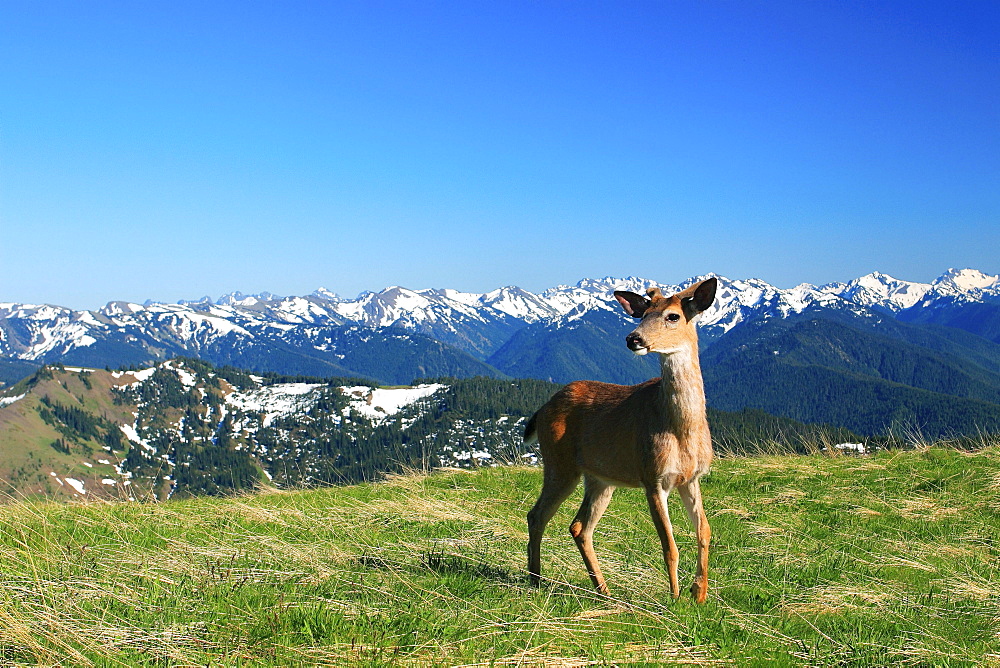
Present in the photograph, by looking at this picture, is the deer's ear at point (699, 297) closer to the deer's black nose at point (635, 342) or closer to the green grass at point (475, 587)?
the deer's black nose at point (635, 342)

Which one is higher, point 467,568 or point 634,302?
point 634,302

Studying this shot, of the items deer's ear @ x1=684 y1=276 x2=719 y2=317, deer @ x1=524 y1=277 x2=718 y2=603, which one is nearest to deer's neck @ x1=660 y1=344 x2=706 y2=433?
deer @ x1=524 y1=277 x2=718 y2=603

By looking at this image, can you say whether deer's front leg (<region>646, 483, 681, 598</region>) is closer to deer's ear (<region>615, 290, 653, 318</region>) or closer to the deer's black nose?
the deer's black nose

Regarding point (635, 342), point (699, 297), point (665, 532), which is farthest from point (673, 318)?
point (665, 532)

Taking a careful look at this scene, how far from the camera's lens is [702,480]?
51.6ft

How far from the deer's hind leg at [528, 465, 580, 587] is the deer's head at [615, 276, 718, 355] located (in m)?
1.95

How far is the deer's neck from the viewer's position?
720cm

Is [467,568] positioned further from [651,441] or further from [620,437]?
[651,441]

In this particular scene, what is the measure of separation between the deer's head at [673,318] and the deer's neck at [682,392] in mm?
111

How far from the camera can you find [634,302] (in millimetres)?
7648

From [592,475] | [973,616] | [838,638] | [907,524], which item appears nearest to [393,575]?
[592,475]

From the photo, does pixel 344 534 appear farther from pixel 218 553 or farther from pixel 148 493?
pixel 148 493

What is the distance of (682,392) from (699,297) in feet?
3.32

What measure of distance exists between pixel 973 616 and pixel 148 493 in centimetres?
1352
